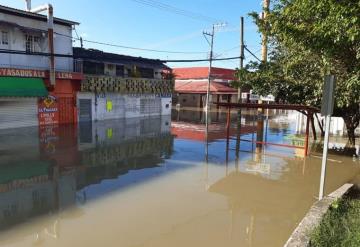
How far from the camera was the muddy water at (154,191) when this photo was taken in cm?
655

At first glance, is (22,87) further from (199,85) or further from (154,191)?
(199,85)

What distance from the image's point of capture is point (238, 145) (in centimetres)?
1684

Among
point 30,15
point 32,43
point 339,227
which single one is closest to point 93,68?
point 32,43

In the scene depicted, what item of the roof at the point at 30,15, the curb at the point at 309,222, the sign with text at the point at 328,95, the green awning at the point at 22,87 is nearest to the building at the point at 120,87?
the roof at the point at 30,15

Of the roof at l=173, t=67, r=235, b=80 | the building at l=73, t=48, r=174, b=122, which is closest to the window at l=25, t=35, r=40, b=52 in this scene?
the building at l=73, t=48, r=174, b=122

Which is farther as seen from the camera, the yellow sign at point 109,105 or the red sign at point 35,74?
the yellow sign at point 109,105

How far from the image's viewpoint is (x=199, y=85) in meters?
44.0

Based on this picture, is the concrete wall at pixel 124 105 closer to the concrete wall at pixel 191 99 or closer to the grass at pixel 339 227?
the concrete wall at pixel 191 99

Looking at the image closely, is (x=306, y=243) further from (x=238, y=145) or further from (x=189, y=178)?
(x=238, y=145)

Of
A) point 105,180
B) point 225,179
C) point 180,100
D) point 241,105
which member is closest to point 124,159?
point 105,180

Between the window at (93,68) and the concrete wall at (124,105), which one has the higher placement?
the window at (93,68)

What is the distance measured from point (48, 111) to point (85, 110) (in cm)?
354

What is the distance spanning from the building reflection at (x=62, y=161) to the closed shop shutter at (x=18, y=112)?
0.79 meters

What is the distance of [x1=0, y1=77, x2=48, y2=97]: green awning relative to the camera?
19156mm
